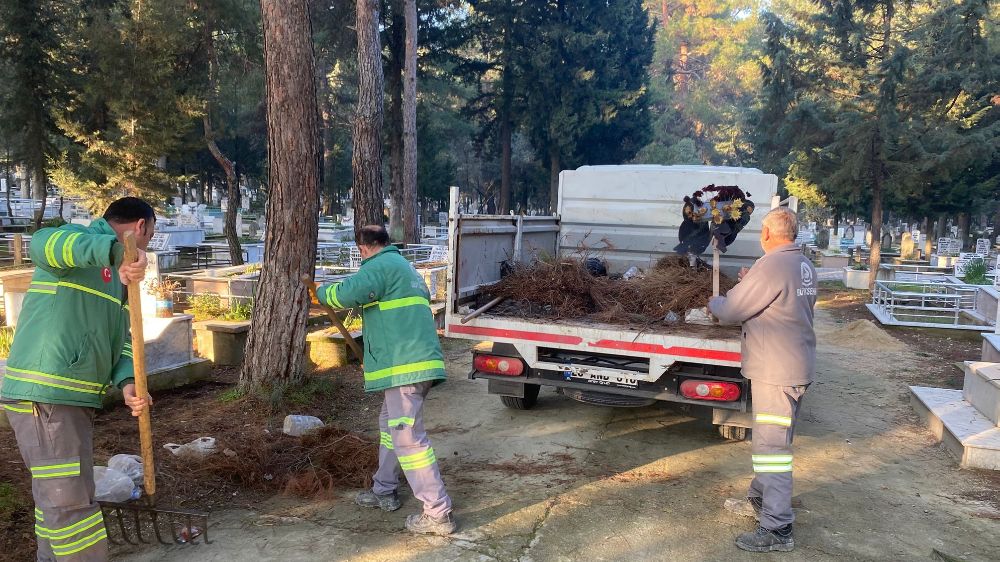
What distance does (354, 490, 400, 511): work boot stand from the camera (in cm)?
396

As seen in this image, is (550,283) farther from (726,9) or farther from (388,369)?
(726,9)

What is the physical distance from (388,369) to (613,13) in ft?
93.1

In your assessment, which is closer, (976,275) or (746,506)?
(746,506)

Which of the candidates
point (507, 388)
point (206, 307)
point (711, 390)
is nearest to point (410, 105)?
point (206, 307)

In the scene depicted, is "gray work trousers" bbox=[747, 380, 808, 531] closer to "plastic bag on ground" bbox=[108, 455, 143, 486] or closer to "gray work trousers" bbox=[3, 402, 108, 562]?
"gray work trousers" bbox=[3, 402, 108, 562]

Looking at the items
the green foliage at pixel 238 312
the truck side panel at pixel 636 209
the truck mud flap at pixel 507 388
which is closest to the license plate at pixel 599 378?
the truck mud flap at pixel 507 388

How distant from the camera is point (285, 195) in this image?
19.2 feet

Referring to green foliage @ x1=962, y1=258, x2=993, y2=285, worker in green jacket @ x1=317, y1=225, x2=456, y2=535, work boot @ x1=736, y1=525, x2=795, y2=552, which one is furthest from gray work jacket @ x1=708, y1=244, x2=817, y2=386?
green foliage @ x1=962, y1=258, x2=993, y2=285

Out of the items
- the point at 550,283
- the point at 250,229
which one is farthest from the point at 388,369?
the point at 250,229

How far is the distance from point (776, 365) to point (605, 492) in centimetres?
139

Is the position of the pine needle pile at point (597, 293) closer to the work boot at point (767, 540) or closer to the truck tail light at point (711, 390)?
the truck tail light at point (711, 390)

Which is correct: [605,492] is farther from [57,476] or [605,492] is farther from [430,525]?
[57,476]

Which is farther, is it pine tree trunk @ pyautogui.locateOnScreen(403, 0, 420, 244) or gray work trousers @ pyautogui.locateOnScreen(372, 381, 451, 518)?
pine tree trunk @ pyautogui.locateOnScreen(403, 0, 420, 244)

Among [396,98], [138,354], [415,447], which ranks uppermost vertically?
[396,98]
